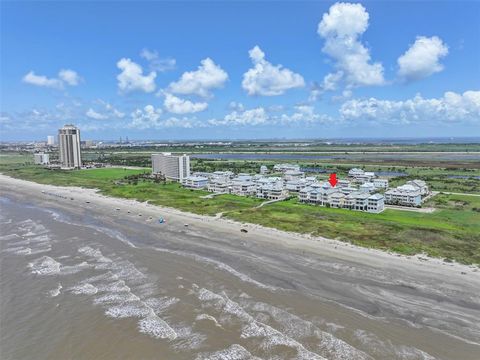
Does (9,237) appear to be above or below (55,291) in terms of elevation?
above

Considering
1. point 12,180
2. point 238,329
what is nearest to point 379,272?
point 238,329

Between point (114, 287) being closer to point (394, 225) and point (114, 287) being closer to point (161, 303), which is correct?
point (161, 303)

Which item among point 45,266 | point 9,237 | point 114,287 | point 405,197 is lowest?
point 114,287

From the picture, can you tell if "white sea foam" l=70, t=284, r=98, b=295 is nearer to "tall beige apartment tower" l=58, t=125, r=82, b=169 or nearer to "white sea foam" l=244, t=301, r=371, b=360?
"white sea foam" l=244, t=301, r=371, b=360

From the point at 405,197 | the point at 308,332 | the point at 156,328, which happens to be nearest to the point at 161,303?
the point at 156,328

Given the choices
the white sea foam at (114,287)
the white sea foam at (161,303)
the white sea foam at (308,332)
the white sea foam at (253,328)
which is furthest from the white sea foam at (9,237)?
the white sea foam at (308,332)

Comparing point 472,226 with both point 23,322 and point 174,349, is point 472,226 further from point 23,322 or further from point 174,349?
point 23,322
